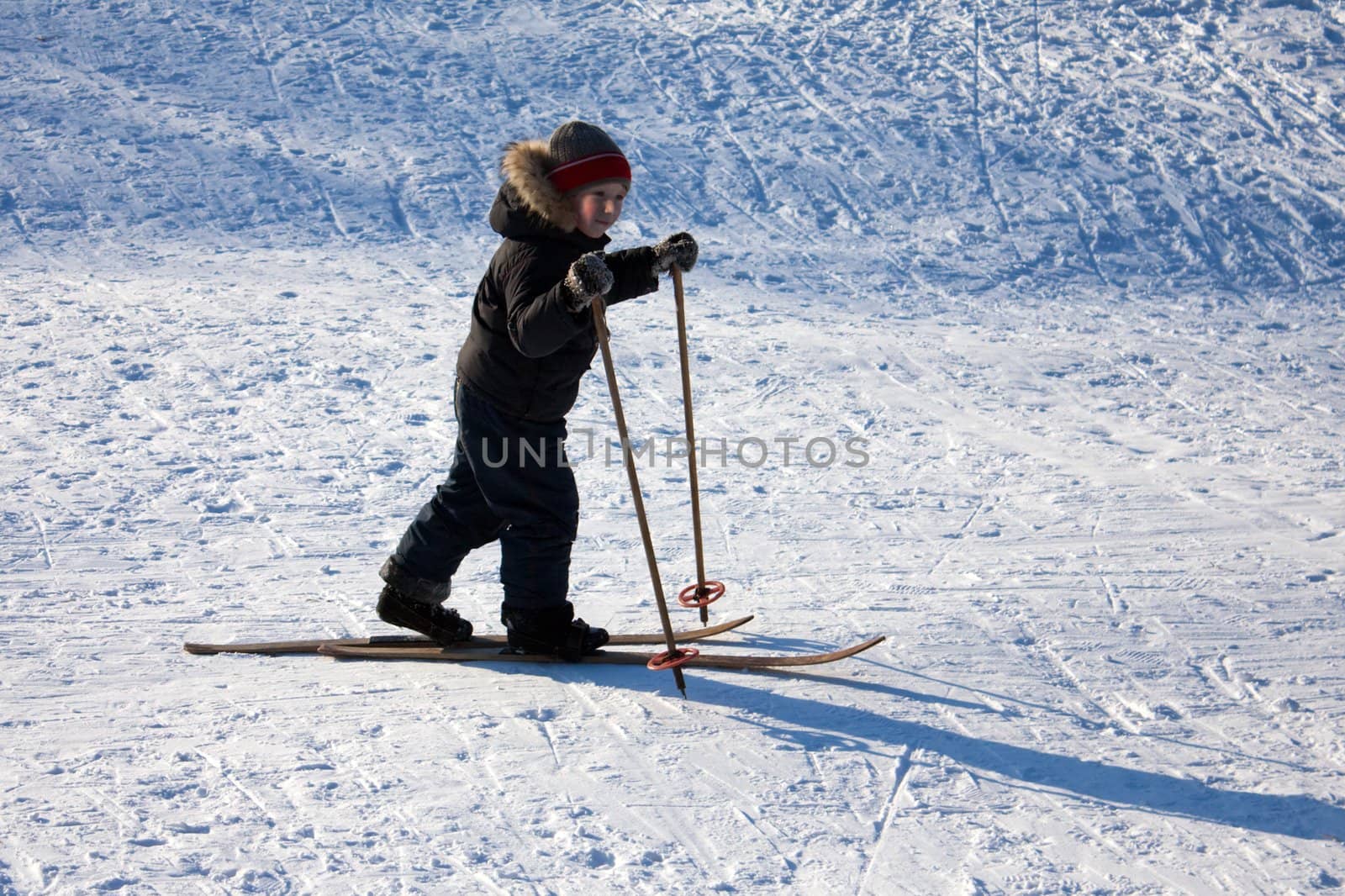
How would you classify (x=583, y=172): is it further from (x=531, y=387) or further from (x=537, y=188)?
(x=531, y=387)

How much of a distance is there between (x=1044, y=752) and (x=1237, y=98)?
835 centimetres

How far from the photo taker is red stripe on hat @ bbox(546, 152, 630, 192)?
3.05m

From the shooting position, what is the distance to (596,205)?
3115 mm

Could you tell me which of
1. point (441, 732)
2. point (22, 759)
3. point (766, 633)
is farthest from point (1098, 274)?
point (22, 759)

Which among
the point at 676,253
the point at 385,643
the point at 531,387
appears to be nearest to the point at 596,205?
the point at 676,253

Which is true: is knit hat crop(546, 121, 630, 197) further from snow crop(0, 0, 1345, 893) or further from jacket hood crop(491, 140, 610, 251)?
snow crop(0, 0, 1345, 893)

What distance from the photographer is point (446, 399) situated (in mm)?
5875

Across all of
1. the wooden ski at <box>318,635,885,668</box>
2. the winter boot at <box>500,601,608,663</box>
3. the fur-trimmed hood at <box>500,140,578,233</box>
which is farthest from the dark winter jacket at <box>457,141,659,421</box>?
→ the wooden ski at <box>318,635,885,668</box>

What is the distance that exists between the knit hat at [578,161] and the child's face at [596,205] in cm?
2

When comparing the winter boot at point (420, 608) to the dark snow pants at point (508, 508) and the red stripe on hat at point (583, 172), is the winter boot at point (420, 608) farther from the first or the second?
the red stripe on hat at point (583, 172)

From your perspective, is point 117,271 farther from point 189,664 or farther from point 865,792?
point 865,792

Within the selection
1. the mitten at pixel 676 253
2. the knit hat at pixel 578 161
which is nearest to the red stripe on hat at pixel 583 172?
the knit hat at pixel 578 161

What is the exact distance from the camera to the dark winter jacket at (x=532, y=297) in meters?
3.01

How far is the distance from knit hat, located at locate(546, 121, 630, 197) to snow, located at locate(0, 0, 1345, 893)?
1.37 m
